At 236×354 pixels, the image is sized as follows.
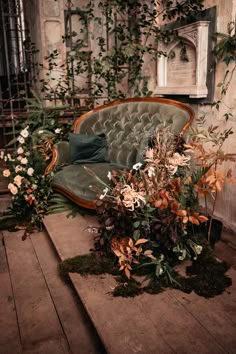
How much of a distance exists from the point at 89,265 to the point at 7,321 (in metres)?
0.56

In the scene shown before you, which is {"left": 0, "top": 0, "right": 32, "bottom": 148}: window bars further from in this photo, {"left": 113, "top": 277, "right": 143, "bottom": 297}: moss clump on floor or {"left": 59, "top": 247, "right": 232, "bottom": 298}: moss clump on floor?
{"left": 113, "top": 277, "right": 143, "bottom": 297}: moss clump on floor

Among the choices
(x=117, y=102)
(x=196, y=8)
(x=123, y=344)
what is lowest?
(x=123, y=344)

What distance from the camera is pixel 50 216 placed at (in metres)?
3.08

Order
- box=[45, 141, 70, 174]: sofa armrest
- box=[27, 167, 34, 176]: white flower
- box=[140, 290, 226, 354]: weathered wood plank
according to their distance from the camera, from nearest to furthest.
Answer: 1. box=[140, 290, 226, 354]: weathered wood plank
2. box=[27, 167, 34, 176]: white flower
3. box=[45, 141, 70, 174]: sofa armrest

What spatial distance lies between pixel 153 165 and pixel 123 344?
981 millimetres

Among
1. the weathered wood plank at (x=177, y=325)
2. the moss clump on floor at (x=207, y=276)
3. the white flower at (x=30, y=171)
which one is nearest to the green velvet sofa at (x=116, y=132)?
the white flower at (x=30, y=171)

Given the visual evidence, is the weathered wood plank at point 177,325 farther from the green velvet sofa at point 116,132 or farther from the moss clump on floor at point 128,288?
the green velvet sofa at point 116,132

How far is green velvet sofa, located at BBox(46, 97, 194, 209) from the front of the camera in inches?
110

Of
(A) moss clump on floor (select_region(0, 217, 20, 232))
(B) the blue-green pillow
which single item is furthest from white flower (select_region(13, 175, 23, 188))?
(B) the blue-green pillow

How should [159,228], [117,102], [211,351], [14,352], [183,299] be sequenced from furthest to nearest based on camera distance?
[117,102], [159,228], [183,299], [14,352], [211,351]

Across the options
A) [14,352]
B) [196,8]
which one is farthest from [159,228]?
[196,8]

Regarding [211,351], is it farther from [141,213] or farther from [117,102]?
[117,102]

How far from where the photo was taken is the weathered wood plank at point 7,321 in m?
1.66

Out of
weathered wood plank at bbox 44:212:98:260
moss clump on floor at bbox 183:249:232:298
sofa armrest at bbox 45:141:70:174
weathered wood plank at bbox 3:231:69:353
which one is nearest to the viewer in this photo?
weathered wood plank at bbox 3:231:69:353
